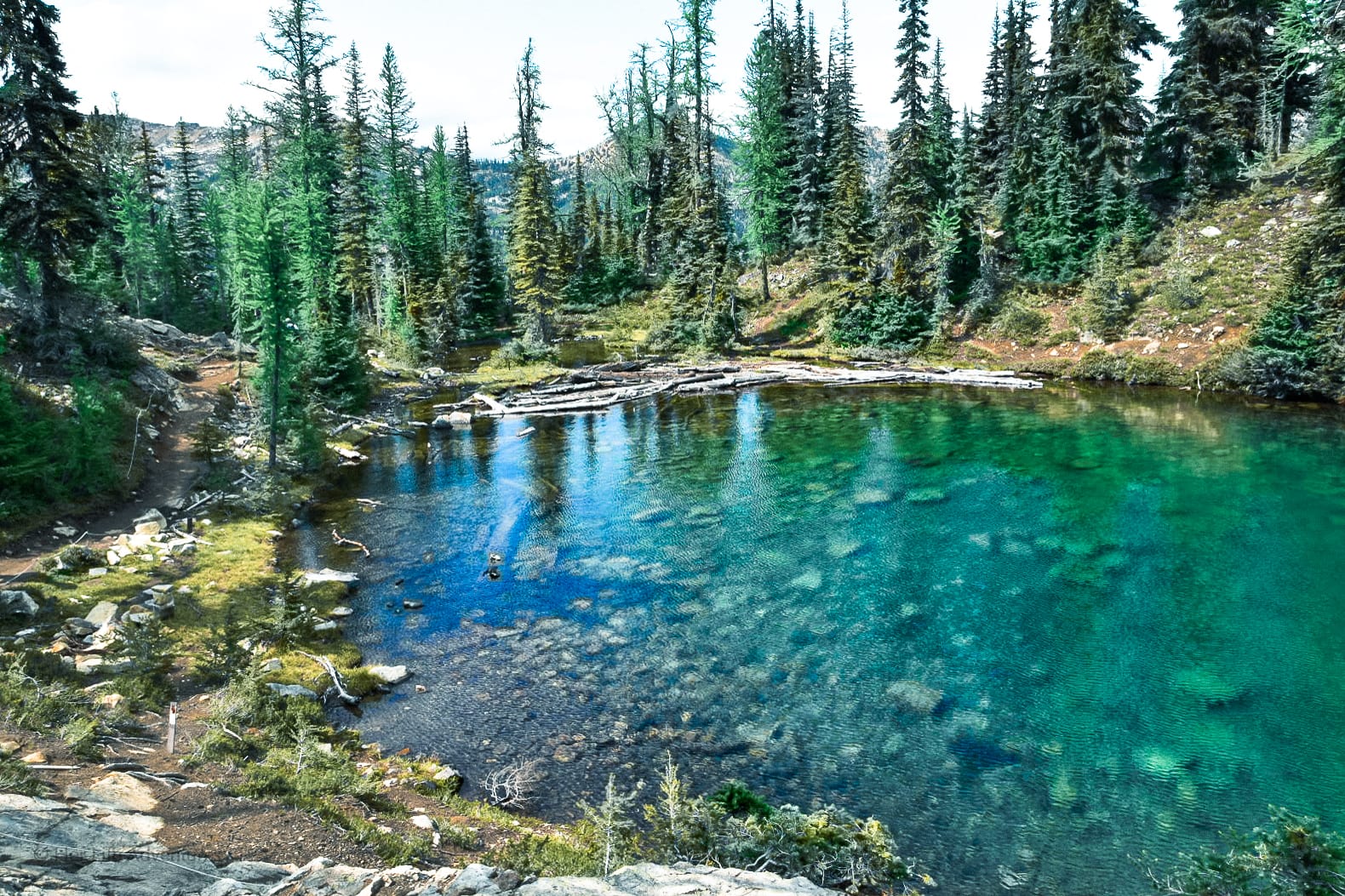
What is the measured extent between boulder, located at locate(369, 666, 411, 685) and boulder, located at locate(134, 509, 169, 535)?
9.86 meters

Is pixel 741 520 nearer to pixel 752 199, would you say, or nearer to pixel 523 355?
pixel 523 355

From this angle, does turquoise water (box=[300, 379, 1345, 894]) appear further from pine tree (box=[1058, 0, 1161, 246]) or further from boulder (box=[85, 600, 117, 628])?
pine tree (box=[1058, 0, 1161, 246])

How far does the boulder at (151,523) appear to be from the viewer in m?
20.0

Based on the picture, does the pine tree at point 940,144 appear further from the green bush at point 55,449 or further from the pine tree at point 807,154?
the green bush at point 55,449

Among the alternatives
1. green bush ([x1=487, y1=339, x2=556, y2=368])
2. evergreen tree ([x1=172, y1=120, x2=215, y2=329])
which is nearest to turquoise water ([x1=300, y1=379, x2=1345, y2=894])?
green bush ([x1=487, y1=339, x2=556, y2=368])

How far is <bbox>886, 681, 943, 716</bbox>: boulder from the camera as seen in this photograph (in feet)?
43.7

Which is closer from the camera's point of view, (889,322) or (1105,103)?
(1105,103)

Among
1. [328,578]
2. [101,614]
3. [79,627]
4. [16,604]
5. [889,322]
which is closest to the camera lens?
[79,627]

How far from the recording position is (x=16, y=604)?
1458cm

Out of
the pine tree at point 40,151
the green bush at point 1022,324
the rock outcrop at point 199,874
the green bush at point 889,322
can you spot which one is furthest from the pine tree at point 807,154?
the rock outcrop at point 199,874

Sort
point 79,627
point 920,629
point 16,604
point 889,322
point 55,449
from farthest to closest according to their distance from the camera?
1. point 889,322
2. point 55,449
3. point 920,629
4. point 16,604
5. point 79,627

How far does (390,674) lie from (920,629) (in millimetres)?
11493

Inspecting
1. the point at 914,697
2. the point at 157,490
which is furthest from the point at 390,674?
the point at 157,490

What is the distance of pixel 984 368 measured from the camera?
45219 millimetres
